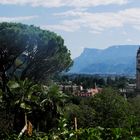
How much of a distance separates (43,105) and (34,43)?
1217cm

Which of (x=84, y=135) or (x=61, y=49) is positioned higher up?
(x=61, y=49)

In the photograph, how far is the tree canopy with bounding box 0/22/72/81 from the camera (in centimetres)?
3666

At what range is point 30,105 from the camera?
83.6 feet

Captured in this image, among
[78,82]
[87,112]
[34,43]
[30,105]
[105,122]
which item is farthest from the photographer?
[78,82]

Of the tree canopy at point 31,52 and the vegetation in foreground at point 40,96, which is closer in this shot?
the vegetation in foreground at point 40,96

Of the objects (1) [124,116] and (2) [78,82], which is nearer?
(1) [124,116]

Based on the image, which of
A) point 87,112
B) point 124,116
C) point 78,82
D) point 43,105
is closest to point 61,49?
point 87,112

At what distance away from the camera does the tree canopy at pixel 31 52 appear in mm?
36656

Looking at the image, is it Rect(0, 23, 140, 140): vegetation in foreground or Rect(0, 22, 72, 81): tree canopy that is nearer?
Rect(0, 23, 140, 140): vegetation in foreground

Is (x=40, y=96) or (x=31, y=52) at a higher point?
(x=31, y=52)

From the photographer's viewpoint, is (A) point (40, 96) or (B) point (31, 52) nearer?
(A) point (40, 96)

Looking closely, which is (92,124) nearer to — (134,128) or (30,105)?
(30,105)

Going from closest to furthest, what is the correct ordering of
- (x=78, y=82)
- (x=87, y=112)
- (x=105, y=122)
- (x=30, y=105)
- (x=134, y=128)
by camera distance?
1. (x=134, y=128)
2. (x=30, y=105)
3. (x=105, y=122)
4. (x=87, y=112)
5. (x=78, y=82)

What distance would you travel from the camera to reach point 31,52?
125 ft
